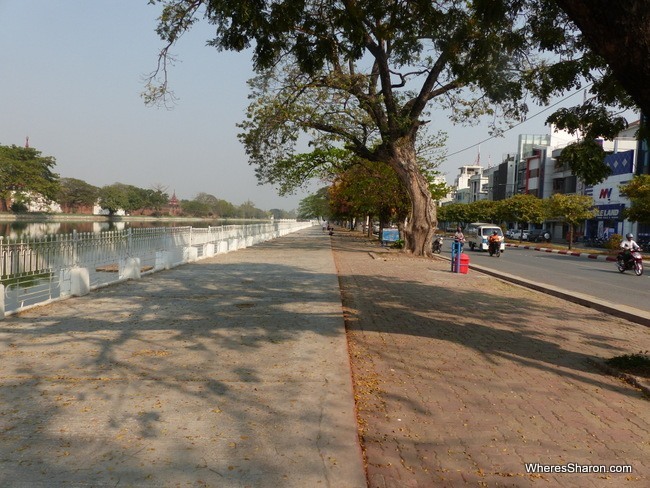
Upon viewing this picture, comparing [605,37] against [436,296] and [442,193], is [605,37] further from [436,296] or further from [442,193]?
[442,193]

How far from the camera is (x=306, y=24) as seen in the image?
842 cm

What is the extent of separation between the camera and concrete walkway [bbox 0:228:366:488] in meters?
2.88

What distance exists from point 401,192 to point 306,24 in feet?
70.2

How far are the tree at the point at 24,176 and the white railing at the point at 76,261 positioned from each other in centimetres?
5987

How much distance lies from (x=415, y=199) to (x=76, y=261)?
44.7 ft

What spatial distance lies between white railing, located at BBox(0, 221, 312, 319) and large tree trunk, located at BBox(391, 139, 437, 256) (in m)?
8.71

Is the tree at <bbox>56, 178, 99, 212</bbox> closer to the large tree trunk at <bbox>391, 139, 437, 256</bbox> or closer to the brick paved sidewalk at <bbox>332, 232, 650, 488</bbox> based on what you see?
the large tree trunk at <bbox>391, 139, 437, 256</bbox>

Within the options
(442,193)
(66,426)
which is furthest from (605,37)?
(442,193)

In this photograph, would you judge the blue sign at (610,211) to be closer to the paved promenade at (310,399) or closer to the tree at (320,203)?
the tree at (320,203)

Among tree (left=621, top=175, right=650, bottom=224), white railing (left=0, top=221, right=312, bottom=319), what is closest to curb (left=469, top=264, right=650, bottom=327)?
white railing (left=0, top=221, right=312, bottom=319)

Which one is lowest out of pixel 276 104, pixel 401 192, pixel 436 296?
pixel 436 296

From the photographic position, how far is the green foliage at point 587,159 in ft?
22.6

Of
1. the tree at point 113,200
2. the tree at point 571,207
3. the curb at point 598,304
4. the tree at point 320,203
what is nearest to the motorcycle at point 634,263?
the curb at point 598,304

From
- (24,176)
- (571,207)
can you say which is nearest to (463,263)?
(571,207)
